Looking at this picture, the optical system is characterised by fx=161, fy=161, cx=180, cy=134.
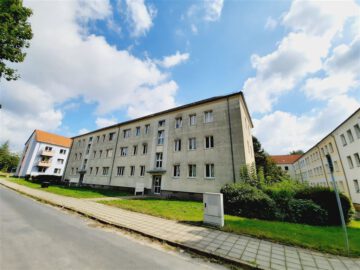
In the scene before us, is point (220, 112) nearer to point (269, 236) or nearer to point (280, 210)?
point (280, 210)

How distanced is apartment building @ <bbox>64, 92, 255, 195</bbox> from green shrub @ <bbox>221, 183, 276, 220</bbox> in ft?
13.7

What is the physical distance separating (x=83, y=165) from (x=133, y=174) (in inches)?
594

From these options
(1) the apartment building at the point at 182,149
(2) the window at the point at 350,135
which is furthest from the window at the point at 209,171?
(2) the window at the point at 350,135

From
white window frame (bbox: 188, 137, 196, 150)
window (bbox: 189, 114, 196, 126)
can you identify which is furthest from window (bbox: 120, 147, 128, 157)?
window (bbox: 189, 114, 196, 126)

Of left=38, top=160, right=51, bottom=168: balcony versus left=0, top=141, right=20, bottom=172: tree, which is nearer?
left=38, top=160, right=51, bottom=168: balcony

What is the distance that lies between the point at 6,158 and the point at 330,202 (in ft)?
298

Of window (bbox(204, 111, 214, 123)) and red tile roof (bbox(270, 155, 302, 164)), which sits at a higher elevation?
red tile roof (bbox(270, 155, 302, 164))

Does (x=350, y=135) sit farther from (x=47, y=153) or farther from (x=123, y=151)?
(x=47, y=153)

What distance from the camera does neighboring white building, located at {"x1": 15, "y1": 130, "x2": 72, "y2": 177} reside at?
44938 millimetres

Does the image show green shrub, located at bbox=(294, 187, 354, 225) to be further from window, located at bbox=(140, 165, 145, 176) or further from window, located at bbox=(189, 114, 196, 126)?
window, located at bbox=(140, 165, 145, 176)

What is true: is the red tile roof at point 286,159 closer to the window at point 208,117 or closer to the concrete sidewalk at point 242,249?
the window at point 208,117

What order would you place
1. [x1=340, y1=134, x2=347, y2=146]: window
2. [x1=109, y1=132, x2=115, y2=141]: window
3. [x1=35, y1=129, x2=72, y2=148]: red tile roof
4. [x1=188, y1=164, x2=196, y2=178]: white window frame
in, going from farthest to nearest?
1. [x1=35, y1=129, x2=72, y2=148]: red tile roof
2. [x1=109, y1=132, x2=115, y2=141]: window
3. [x1=340, y1=134, x2=347, y2=146]: window
4. [x1=188, y1=164, x2=196, y2=178]: white window frame

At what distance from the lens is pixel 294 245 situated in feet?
17.3

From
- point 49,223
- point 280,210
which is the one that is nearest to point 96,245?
point 49,223
